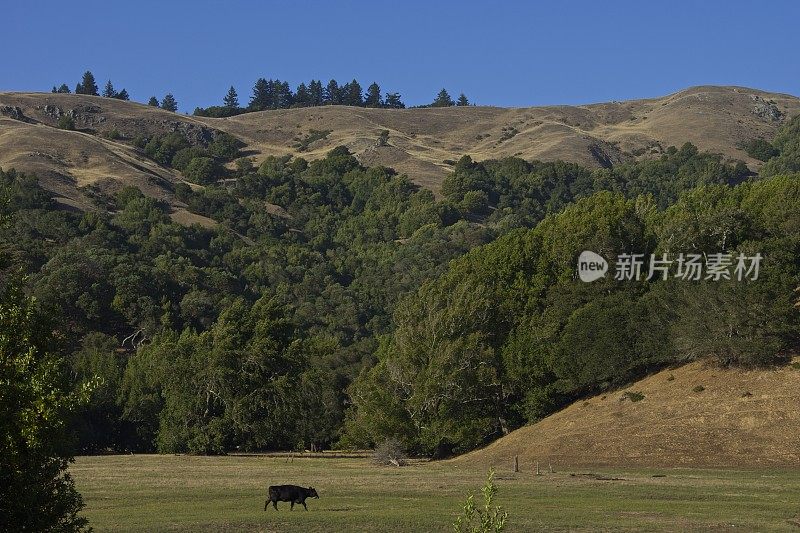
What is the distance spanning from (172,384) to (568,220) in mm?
34968

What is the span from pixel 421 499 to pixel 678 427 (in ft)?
100

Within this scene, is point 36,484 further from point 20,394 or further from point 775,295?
point 775,295

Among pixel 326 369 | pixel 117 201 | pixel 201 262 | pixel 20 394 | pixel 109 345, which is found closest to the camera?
pixel 20 394

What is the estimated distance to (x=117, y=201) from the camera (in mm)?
173125

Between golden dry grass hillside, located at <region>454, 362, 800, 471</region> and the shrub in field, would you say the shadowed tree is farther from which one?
golden dry grass hillside, located at <region>454, 362, 800, 471</region>

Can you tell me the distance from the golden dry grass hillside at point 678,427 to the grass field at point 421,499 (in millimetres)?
4606

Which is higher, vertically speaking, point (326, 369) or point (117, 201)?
point (117, 201)

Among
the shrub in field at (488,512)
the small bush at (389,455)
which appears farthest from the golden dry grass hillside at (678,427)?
the shrub in field at (488,512)

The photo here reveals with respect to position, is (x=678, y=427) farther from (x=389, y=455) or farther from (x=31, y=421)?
(x=31, y=421)

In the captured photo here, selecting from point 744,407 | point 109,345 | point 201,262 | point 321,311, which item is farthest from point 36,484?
point 201,262

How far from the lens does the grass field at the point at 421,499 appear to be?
29438mm

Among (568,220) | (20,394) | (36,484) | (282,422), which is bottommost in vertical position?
(282,422)

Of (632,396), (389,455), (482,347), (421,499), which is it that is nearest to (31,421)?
(421,499)

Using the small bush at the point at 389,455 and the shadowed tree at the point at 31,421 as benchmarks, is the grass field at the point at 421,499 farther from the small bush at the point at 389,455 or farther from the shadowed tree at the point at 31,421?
the shadowed tree at the point at 31,421
